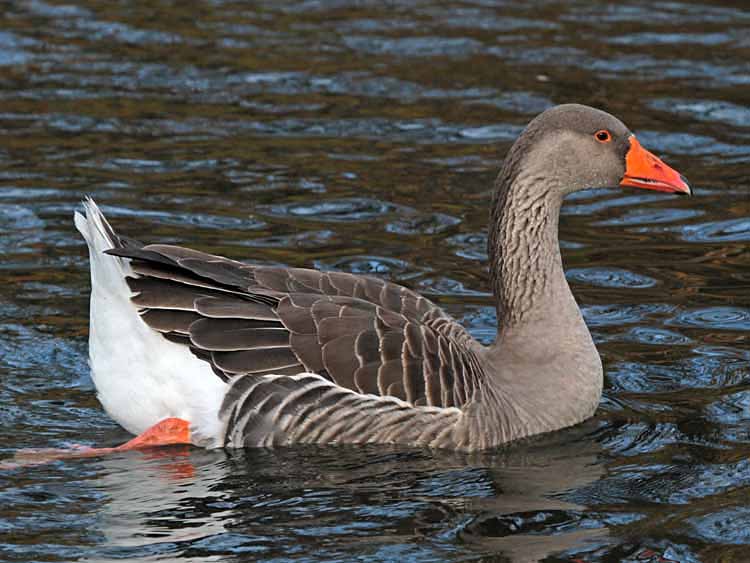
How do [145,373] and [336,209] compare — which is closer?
[145,373]

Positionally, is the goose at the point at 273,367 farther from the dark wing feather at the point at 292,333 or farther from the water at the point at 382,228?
the water at the point at 382,228

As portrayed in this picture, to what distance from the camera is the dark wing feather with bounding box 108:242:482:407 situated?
768 centimetres

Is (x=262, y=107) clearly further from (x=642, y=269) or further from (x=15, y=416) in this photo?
(x=15, y=416)

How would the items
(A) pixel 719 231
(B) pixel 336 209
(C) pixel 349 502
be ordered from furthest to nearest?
(B) pixel 336 209, (A) pixel 719 231, (C) pixel 349 502

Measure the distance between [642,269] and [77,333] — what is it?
406 cm

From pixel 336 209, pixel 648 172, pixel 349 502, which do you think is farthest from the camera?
pixel 336 209

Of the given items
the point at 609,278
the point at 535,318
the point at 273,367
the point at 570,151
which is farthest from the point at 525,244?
the point at 609,278

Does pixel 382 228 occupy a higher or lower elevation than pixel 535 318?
higher

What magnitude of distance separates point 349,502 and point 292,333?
1.09 meters

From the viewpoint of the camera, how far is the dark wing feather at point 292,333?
768cm

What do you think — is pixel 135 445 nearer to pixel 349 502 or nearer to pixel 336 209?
pixel 349 502

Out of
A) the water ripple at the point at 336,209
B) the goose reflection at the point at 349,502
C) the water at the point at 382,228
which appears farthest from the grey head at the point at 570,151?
the water ripple at the point at 336,209

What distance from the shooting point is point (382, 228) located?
11219mm

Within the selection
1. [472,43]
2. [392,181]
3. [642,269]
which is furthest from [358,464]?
[472,43]
